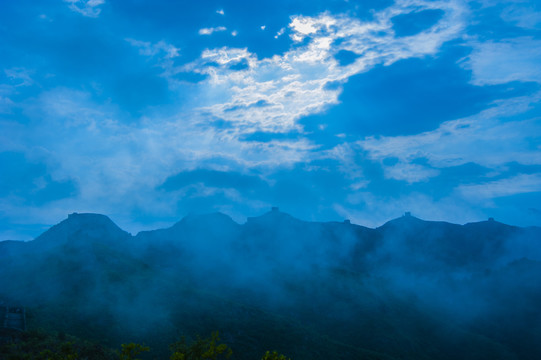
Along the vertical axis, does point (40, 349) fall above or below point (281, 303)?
above

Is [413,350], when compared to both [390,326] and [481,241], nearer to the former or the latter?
[390,326]

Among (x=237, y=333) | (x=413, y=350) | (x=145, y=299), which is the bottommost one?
(x=413, y=350)

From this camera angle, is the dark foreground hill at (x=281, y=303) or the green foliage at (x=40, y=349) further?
the dark foreground hill at (x=281, y=303)

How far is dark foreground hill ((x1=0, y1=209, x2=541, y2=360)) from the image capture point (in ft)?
232

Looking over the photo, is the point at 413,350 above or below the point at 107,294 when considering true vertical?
below

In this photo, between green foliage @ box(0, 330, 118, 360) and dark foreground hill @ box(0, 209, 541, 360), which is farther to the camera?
dark foreground hill @ box(0, 209, 541, 360)

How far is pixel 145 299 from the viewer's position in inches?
3246

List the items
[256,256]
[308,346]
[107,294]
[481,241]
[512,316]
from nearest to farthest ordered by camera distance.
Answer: [308,346], [107,294], [512,316], [256,256], [481,241]

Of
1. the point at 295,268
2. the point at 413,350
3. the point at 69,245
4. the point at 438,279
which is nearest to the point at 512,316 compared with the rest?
the point at 438,279

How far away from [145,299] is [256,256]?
293ft

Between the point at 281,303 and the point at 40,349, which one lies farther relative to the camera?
the point at 281,303

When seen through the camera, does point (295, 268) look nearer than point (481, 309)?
No

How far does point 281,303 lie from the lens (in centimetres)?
10612

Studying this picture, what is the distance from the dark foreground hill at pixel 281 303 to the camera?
70.8 m
